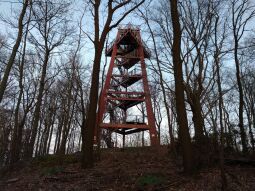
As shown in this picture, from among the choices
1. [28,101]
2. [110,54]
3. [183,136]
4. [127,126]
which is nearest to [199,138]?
[183,136]

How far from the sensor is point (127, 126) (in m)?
18.9

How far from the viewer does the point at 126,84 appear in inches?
853

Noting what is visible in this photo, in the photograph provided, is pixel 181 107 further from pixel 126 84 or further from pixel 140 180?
pixel 126 84

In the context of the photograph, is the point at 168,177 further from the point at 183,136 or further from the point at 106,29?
the point at 106,29

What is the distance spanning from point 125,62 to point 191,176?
592 inches

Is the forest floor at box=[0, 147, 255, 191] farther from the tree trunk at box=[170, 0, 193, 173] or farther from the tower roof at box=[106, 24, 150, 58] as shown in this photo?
the tower roof at box=[106, 24, 150, 58]

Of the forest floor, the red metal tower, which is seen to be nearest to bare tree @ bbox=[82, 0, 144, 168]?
the forest floor

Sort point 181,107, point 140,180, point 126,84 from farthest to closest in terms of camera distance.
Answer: point 126,84, point 181,107, point 140,180

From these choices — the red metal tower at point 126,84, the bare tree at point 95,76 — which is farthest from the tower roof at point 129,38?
the bare tree at point 95,76

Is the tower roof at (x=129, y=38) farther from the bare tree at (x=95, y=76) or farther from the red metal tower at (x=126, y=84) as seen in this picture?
the bare tree at (x=95, y=76)

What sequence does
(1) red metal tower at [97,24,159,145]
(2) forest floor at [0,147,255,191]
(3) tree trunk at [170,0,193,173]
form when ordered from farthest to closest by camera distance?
(1) red metal tower at [97,24,159,145], (3) tree trunk at [170,0,193,173], (2) forest floor at [0,147,255,191]

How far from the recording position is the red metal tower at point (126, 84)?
63.3ft

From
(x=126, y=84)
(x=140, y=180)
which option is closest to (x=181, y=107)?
(x=140, y=180)

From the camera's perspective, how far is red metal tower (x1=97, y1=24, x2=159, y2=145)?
19.3m
